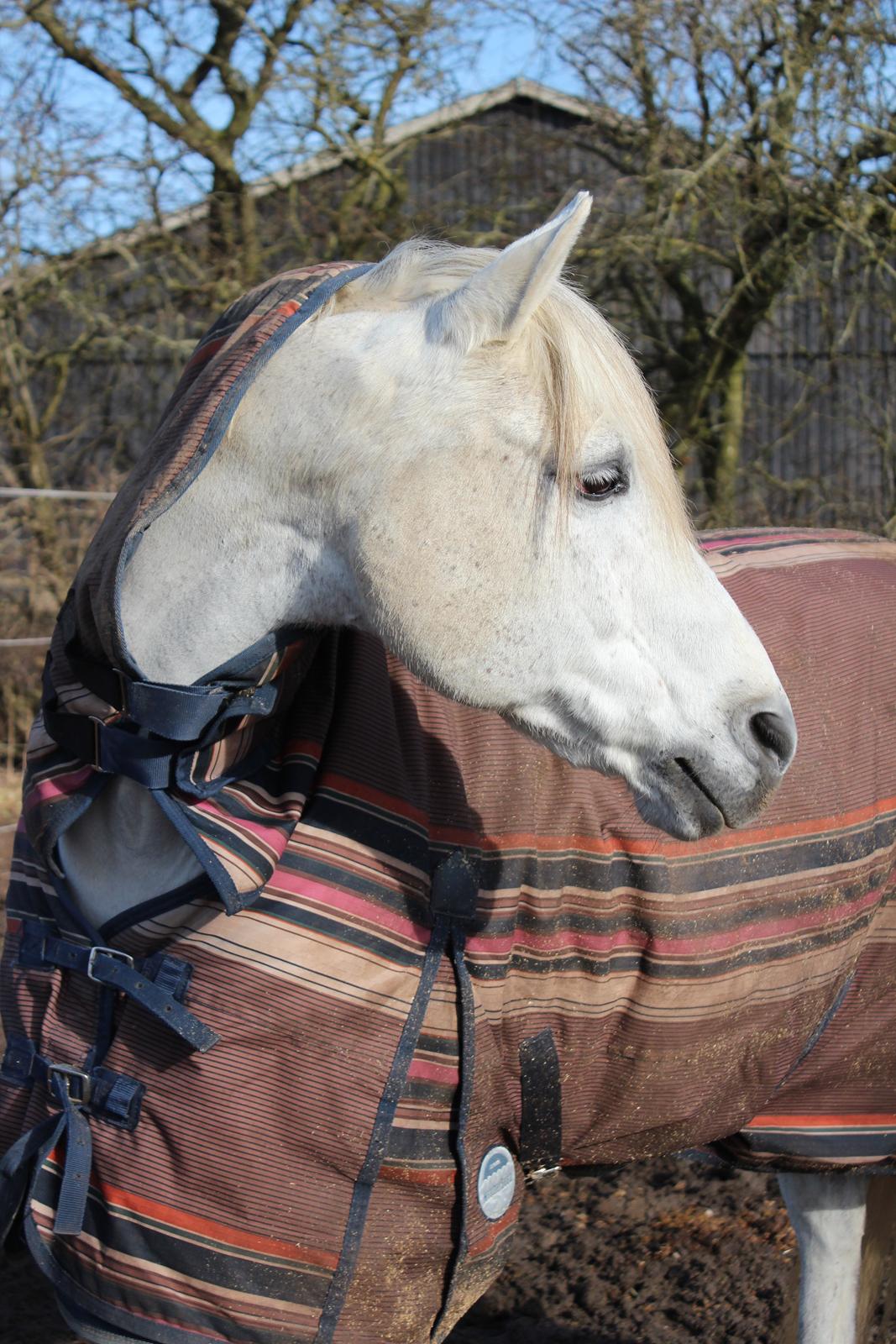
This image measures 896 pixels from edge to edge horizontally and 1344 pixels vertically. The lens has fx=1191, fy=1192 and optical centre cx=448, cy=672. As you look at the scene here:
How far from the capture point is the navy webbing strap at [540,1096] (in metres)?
1.46

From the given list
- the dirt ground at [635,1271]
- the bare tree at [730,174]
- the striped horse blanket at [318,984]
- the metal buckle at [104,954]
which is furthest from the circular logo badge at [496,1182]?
the bare tree at [730,174]

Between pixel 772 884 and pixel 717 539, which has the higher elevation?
pixel 717 539

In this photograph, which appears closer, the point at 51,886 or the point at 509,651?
the point at 509,651

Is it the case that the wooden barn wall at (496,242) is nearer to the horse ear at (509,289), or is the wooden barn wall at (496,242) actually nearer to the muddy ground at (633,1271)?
the muddy ground at (633,1271)

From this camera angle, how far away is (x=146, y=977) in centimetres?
131

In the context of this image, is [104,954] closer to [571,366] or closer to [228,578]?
[228,578]

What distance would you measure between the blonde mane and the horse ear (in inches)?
1.7

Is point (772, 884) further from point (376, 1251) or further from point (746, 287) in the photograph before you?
point (746, 287)

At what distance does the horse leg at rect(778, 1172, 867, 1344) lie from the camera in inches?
77.7

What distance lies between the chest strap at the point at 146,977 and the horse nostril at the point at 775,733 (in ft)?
2.26

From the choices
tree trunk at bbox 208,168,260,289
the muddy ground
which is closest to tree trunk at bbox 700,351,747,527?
tree trunk at bbox 208,168,260,289

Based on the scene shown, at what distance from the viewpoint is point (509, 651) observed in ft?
4.28

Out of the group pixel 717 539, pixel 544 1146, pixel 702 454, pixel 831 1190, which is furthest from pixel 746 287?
pixel 544 1146

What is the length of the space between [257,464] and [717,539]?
114 cm
